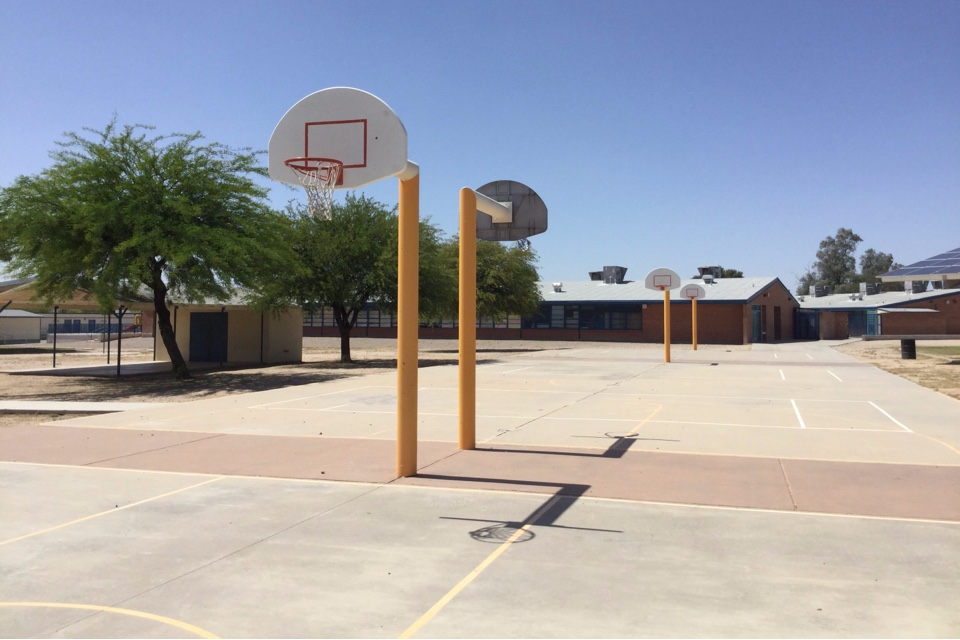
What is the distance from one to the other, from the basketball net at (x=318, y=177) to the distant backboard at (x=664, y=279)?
108 ft

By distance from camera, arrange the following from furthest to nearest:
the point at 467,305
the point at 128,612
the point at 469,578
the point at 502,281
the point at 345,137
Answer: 1. the point at 502,281
2. the point at 467,305
3. the point at 345,137
4. the point at 469,578
5. the point at 128,612

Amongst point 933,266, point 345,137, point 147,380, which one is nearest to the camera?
point 345,137

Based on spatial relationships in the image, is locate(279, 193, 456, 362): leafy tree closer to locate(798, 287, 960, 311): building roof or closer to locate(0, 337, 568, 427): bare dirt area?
locate(0, 337, 568, 427): bare dirt area

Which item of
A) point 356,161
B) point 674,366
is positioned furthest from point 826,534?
point 674,366

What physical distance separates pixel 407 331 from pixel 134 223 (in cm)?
1542

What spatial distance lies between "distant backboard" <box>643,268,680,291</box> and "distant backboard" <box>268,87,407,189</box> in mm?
33297

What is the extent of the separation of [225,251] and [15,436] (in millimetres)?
10413

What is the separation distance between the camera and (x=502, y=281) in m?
52.4

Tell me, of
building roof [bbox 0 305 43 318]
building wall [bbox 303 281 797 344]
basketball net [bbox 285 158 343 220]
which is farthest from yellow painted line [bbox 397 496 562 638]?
building roof [bbox 0 305 43 318]

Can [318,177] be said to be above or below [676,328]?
above

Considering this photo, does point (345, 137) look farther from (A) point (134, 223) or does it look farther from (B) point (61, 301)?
(B) point (61, 301)

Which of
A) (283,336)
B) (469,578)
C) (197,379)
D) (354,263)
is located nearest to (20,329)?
(283,336)

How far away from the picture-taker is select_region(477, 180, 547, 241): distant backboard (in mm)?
13594

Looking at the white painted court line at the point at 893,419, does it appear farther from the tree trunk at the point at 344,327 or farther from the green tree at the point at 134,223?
the tree trunk at the point at 344,327
